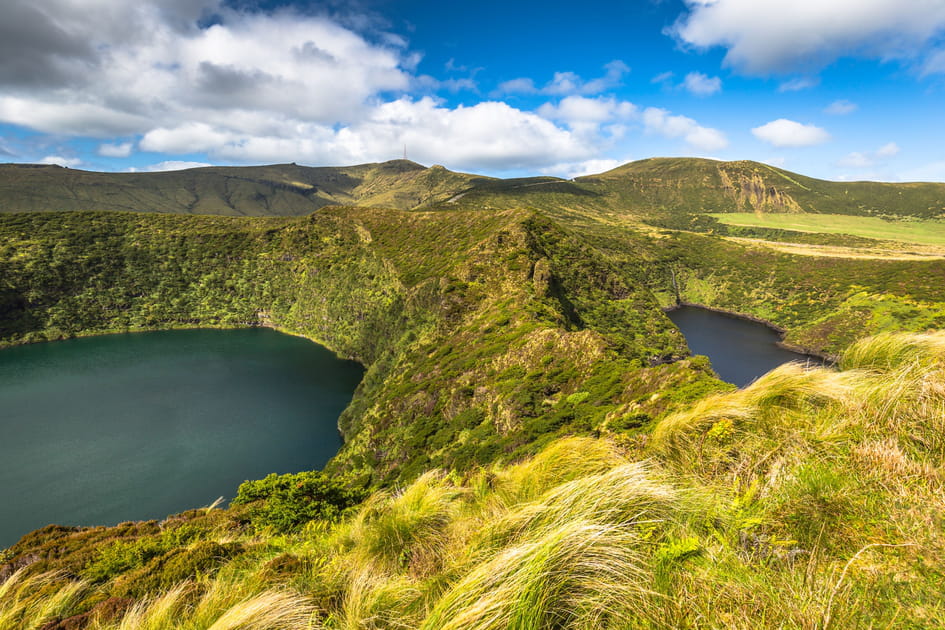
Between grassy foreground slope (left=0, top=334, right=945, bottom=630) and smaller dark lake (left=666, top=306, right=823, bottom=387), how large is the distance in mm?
72767

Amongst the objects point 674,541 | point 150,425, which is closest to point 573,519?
point 674,541

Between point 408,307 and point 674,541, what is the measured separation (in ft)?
214

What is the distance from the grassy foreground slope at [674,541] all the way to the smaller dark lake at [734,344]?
72767 mm

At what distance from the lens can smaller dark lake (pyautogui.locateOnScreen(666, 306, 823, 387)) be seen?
75.2 meters

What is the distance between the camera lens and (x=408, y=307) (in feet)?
219

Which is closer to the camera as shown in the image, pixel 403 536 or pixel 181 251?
pixel 403 536

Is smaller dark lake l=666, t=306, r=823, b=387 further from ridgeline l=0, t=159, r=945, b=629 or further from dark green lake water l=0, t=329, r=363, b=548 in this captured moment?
dark green lake water l=0, t=329, r=363, b=548

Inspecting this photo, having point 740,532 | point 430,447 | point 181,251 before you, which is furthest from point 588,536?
point 181,251

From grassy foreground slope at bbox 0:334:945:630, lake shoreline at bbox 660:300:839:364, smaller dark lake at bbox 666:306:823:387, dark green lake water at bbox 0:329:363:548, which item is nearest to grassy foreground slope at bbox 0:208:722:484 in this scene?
grassy foreground slope at bbox 0:334:945:630

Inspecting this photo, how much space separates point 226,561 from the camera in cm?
693

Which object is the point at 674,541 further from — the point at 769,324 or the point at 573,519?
the point at 769,324

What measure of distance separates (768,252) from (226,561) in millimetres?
168711

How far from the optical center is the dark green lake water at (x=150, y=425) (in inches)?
1537

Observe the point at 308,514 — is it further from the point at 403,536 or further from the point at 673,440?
the point at 673,440
